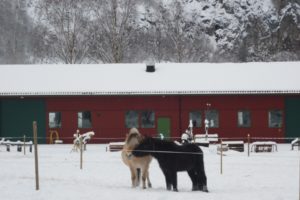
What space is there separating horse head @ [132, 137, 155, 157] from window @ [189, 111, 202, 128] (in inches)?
760

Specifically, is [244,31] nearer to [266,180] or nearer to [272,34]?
[272,34]

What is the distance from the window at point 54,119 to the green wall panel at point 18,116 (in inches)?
22.2

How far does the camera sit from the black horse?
12.7m

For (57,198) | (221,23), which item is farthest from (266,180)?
(221,23)

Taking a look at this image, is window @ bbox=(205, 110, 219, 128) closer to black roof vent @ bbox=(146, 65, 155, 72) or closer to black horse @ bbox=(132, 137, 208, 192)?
black roof vent @ bbox=(146, 65, 155, 72)

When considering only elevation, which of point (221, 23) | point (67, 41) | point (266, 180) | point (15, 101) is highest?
point (221, 23)

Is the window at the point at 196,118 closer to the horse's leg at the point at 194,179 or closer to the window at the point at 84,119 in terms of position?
the window at the point at 84,119

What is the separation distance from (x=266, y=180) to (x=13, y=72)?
80.6 ft

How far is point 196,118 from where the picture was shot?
105ft

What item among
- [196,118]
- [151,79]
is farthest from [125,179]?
[151,79]

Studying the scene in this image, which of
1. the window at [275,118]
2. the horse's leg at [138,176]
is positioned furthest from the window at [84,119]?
the horse's leg at [138,176]

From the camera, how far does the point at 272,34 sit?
65.8m

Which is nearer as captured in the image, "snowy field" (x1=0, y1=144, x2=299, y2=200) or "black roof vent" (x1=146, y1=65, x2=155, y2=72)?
"snowy field" (x1=0, y1=144, x2=299, y2=200)

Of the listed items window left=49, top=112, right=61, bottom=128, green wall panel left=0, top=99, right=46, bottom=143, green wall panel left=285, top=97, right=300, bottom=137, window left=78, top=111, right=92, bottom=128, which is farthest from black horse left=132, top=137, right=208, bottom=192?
green wall panel left=0, top=99, right=46, bottom=143
